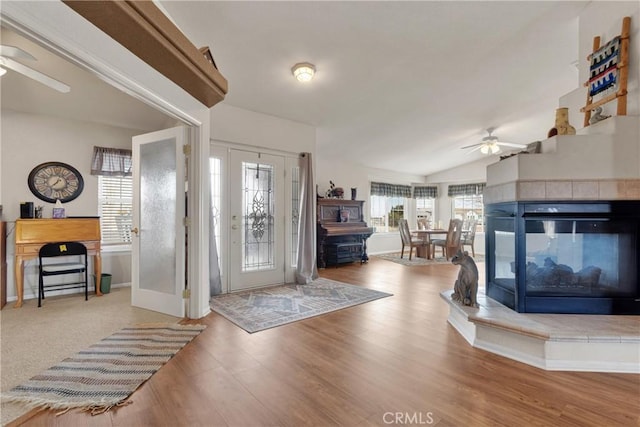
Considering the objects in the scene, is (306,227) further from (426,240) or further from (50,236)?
(426,240)

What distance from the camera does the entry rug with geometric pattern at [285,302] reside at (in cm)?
285

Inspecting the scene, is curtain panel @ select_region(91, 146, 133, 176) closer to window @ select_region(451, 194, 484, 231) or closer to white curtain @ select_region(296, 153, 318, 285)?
white curtain @ select_region(296, 153, 318, 285)

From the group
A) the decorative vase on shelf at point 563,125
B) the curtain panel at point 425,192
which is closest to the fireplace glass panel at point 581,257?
the decorative vase on shelf at point 563,125

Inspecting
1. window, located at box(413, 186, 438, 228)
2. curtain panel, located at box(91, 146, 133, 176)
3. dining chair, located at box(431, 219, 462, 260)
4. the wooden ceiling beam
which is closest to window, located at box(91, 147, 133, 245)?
curtain panel, located at box(91, 146, 133, 176)

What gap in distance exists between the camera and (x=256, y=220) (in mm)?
4145

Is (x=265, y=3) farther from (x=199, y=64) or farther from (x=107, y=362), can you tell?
(x=107, y=362)

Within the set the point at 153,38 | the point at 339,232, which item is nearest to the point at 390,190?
the point at 339,232

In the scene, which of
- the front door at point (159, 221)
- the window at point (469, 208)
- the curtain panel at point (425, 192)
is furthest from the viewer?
the curtain panel at point (425, 192)

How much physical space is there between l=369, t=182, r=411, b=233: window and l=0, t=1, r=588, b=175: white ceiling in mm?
2501

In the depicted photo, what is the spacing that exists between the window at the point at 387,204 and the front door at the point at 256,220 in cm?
374

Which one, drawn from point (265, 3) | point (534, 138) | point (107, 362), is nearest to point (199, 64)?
point (265, 3)

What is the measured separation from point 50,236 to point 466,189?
8.74m

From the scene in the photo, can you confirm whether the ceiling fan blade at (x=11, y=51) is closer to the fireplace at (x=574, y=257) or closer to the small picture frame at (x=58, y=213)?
the small picture frame at (x=58, y=213)

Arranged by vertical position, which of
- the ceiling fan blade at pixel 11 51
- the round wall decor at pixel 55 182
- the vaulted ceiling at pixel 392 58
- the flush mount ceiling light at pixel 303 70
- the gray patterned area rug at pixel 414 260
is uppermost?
the vaulted ceiling at pixel 392 58
